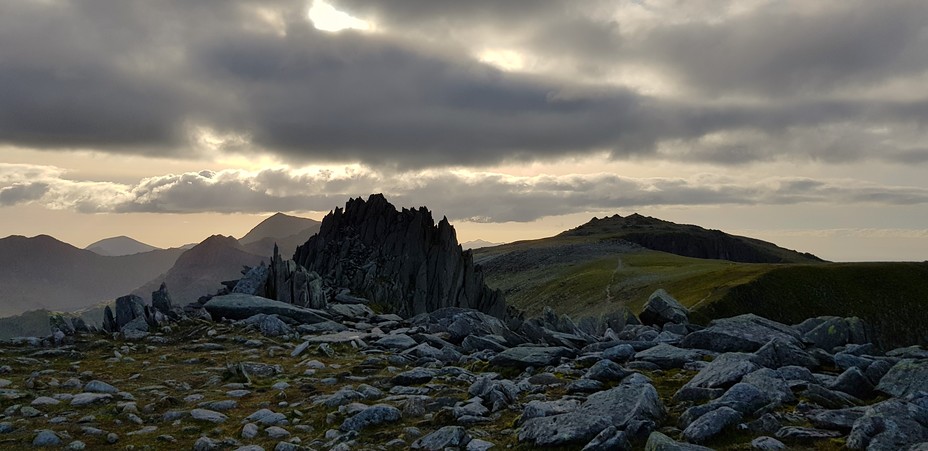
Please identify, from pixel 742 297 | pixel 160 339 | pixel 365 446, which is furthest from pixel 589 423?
pixel 742 297

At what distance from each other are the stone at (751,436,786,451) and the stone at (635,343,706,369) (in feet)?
26.1

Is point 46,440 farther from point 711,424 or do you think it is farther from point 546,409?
point 711,424

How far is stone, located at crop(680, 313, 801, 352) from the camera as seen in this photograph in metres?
22.1

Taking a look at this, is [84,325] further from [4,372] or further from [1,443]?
[1,443]

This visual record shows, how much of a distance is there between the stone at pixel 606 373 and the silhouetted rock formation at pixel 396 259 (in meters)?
35.7

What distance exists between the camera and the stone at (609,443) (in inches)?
457

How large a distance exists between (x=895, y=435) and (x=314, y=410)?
12.9 metres

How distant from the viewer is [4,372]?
2316 cm

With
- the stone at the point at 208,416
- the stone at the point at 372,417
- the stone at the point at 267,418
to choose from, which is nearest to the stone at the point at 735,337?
the stone at the point at 372,417

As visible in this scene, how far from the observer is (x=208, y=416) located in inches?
663

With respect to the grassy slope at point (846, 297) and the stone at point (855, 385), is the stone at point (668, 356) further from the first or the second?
the grassy slope at point (846, 297)

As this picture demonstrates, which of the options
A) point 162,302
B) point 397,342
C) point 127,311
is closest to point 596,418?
point 397,342

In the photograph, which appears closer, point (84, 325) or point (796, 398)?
point (796, 398)

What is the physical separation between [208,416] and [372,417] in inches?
185
